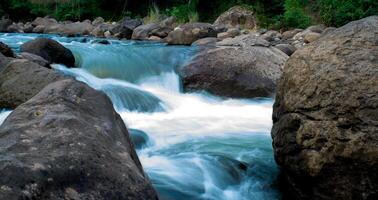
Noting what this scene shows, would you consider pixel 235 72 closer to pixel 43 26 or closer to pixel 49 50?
pixel 49 50

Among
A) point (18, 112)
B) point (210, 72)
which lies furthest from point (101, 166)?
point (210, 72)

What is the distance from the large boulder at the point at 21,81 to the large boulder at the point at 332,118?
372 centimetres

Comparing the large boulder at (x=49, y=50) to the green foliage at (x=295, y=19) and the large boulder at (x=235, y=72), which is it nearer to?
the large boulder at (x=235, y=72)

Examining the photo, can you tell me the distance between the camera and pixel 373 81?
152 inches

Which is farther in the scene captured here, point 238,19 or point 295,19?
point 238,19

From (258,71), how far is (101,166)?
6.75m

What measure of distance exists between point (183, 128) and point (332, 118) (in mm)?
3305

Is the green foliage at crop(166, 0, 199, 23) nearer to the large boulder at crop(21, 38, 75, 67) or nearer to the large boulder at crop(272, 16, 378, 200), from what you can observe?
the large boulder at crop(21, 38, 75, 67)

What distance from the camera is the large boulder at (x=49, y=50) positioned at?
987 cm

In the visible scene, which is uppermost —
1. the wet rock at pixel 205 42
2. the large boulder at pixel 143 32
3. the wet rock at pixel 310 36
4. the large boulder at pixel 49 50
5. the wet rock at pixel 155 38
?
the large boulder at pixel 49 50

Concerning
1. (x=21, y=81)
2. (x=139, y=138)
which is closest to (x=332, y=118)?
(x=139, y=138)

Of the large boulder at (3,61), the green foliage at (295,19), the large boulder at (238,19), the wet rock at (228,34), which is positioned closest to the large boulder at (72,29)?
the large boulder at (238,19)

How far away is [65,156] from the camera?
2582 mm

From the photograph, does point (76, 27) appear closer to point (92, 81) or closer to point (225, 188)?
point (92, 81)
